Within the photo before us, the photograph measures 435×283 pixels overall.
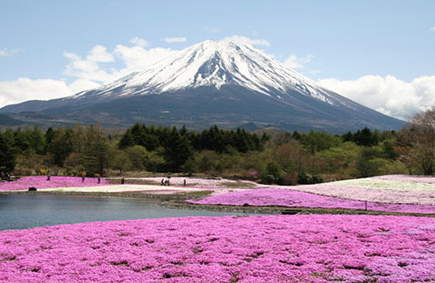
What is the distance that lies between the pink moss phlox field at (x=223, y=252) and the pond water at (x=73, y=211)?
5.76m

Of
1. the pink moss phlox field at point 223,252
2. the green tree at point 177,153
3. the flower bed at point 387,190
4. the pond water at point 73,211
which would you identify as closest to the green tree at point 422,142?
the flower bed at point 387,190

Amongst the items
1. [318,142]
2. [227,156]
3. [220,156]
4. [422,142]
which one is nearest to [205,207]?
[422,142]

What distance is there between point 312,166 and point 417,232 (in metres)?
54.7

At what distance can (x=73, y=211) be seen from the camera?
29.1 m

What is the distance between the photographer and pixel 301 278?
37.5 feet

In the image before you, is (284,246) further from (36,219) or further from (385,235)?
(36,219)

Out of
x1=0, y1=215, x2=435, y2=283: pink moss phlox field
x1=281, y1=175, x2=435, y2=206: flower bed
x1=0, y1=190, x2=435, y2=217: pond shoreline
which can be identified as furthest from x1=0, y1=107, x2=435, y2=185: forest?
x1=0, y1=215, x2=435, y2=283: pink moss phlox field

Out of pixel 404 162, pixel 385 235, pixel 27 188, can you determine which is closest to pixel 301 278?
pixel 385 235

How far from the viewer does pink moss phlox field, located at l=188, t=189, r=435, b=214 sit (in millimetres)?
30022

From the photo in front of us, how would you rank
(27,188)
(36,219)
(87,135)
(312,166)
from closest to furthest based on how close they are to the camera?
(36,219)
(27,188)
(312,166)
(87,135)

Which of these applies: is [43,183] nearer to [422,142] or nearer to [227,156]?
[227,156]

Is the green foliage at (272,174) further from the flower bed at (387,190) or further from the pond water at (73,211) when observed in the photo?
the pond water at (73,211)

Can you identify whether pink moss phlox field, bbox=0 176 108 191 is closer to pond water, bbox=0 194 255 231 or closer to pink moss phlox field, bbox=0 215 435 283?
pond water, bbox=0 194 255 231

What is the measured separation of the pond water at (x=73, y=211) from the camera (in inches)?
974
